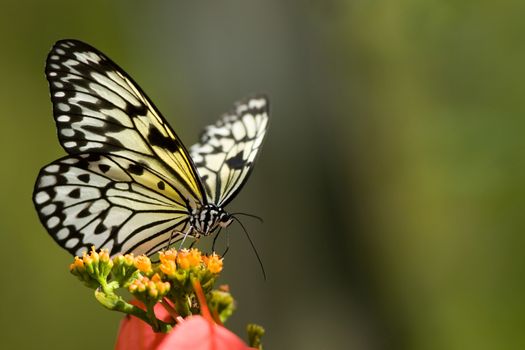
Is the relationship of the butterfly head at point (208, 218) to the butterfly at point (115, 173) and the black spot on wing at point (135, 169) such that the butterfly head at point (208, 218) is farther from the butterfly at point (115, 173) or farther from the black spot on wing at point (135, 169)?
the black spot on wing at point (135, 169)

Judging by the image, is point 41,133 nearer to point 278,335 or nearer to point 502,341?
point 278,335

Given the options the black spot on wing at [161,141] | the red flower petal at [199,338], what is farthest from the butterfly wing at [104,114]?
the red flower petal at [199,338]

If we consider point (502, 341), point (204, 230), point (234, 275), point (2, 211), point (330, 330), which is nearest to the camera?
point (204, 230)

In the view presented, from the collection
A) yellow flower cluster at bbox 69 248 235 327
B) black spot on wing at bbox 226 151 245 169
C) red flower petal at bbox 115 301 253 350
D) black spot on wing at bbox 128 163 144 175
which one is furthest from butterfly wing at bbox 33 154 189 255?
red flower petal at bbox 115 301 253 350

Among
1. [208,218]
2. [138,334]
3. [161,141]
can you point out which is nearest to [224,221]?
[208,218]

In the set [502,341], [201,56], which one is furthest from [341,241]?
[502,341]

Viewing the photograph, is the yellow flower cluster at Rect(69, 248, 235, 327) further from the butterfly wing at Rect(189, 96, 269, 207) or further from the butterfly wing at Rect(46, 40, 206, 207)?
the butterfly wing at Rect(189, 96, 269, 207)
